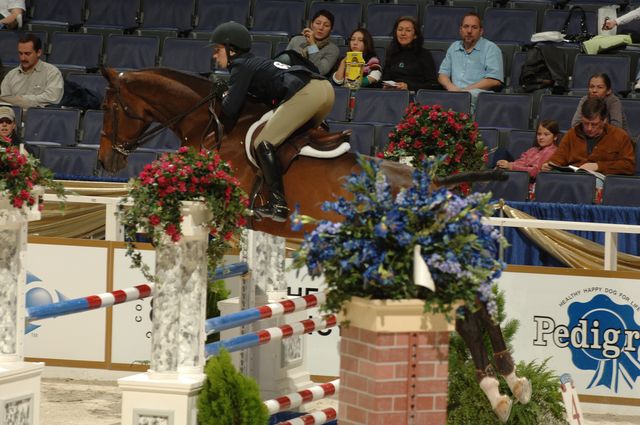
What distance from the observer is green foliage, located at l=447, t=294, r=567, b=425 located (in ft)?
22.1

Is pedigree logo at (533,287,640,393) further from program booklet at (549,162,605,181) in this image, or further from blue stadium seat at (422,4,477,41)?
blue stadium seat at (422,4,477,41)

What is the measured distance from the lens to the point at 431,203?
4539mm

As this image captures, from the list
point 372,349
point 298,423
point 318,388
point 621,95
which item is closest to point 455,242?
point 372,349

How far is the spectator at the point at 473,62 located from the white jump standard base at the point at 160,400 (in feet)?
22.2

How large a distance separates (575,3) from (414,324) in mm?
8856

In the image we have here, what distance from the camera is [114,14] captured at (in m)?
13.7

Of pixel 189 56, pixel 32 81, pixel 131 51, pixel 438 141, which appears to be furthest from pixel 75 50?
pixel 438 141

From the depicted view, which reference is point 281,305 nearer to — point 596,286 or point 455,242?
point 455,242

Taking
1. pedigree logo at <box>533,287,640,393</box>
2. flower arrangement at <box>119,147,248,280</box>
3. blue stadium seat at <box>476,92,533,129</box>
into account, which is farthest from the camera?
blue stadium seat at <box>476,92,533,129</box>

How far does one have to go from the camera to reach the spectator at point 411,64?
37.9 ft

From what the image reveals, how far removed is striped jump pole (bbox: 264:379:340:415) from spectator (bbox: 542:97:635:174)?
3.88 meters

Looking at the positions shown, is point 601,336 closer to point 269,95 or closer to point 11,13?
point 269,95

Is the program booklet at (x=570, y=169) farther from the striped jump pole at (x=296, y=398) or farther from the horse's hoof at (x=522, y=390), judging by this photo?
the horse's hoof at (x=522, y=390)

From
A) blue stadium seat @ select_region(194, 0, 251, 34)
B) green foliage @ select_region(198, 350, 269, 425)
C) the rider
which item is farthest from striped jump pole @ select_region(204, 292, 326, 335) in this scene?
blue stadium seat @ select_region(194, 0, 251, 34)
